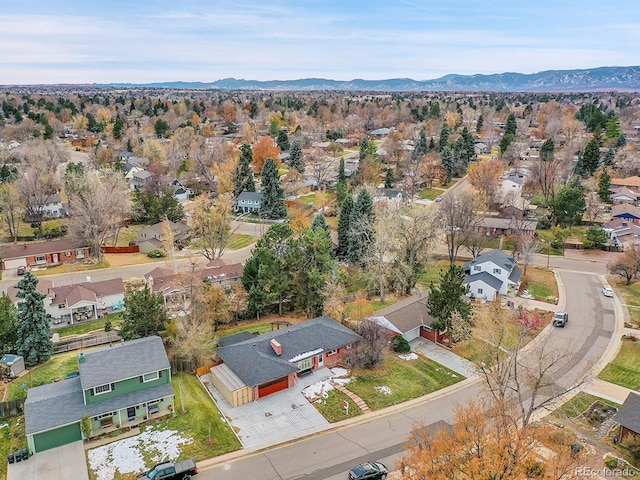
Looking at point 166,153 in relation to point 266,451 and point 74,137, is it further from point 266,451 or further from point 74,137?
point 266,451

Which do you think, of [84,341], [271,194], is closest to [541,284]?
[271,194]

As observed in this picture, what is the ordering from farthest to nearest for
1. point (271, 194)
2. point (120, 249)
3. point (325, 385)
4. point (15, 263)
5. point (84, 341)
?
point (271, 194), point (120, 249), point (15, 263), point (84, 341), point (325, 385)

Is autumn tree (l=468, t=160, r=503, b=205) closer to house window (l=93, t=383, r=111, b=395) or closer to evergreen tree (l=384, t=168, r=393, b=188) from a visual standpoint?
evergreen tree (l=384, t=168, r=393, b=188)

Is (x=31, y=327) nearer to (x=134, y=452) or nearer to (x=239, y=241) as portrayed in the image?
(x=134, y=452)

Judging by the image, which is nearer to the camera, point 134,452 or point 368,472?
point 368,472

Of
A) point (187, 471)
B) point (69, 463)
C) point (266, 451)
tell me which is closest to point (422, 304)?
point (266, 451)

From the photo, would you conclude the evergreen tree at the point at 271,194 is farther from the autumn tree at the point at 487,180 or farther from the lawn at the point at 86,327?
the lawn at the point at 86,327

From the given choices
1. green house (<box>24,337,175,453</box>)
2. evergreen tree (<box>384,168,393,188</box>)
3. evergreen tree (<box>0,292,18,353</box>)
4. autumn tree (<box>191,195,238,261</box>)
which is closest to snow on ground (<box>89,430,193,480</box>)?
green house (<box>24,337,175,453</box>)
